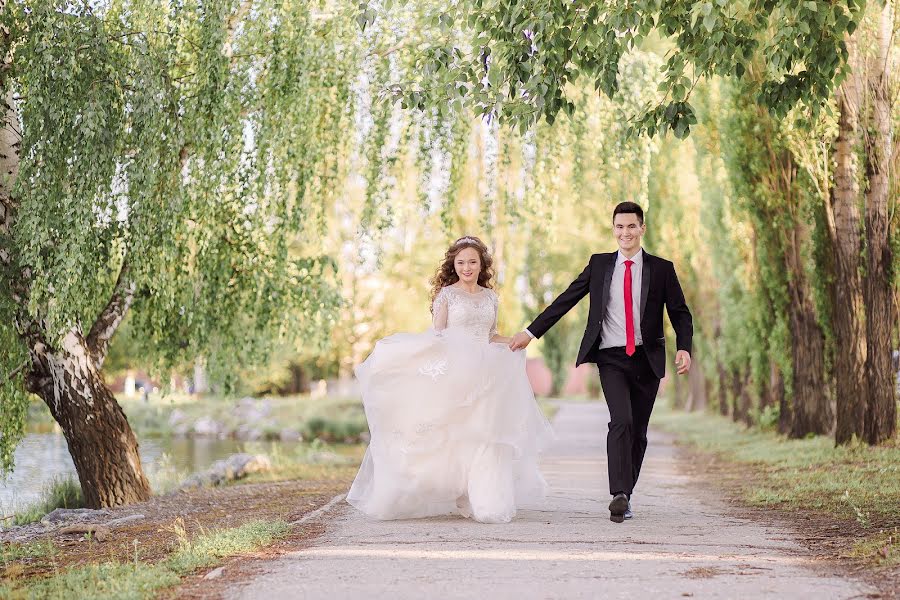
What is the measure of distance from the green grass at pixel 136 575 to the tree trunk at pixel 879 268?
339 inches

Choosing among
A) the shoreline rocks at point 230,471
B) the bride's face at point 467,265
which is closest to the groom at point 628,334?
the bride's face at point 467,265

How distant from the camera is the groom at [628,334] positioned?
296 inches

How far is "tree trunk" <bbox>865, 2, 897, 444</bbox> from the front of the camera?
1248cm

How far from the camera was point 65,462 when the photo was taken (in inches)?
804

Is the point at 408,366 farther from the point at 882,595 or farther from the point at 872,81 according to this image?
the point at 872,81

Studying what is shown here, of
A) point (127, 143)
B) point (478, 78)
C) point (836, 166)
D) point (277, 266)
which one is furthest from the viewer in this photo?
point (836, 166)

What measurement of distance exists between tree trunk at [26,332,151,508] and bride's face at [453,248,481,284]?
16.6 feet

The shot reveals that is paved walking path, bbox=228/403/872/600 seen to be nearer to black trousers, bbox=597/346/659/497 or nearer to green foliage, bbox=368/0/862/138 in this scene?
black trousers, bbox=597/346/659/497

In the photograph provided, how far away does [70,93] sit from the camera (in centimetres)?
934

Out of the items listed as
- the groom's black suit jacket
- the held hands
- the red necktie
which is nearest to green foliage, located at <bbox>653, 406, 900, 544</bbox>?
the held hands

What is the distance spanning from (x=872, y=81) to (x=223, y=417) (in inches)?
1078

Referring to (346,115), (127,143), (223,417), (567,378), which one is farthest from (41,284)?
(567,378)

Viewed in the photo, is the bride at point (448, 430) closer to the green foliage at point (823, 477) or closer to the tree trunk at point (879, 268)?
the green foliage at point (823, 477)

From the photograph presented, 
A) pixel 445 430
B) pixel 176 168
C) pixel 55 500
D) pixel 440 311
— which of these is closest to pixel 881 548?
pixel 445 430
